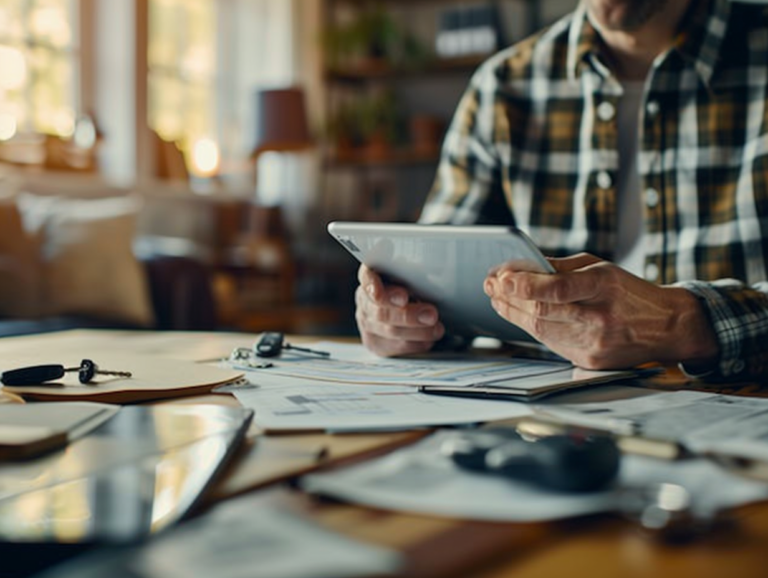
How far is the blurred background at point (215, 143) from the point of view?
102 inches

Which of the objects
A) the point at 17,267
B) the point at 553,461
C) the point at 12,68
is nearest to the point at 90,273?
the point at 17,267

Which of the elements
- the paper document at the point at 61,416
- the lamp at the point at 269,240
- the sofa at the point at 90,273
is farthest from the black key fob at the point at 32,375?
the lamp at the point at 269,240

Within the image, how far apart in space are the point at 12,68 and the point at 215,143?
120cm

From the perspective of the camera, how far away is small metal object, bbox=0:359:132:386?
686mm

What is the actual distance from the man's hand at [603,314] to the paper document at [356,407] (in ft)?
0.45

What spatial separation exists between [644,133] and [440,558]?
1.13 metres

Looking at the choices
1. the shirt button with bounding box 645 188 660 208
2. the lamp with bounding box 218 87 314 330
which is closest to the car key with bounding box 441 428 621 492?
the shirt button with bounding box 645 188 660 208

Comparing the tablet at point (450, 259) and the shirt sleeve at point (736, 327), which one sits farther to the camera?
the shirt sleeve at point (736, 327)

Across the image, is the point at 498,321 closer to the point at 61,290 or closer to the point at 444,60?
the point at 61,290

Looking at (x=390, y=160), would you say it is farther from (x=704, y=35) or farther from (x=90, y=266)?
(x=704, y=35)

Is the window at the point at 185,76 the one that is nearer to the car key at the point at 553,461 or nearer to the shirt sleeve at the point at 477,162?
the shirt sleeve at the point at 477,162

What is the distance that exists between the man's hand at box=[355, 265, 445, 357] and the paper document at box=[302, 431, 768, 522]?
0.48 metres

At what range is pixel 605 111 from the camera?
4.49 ft

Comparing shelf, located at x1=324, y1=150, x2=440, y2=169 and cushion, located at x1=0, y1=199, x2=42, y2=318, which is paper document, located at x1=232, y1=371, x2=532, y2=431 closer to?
cushion, located at x1=0, y1=199, x2=42, y2=318
